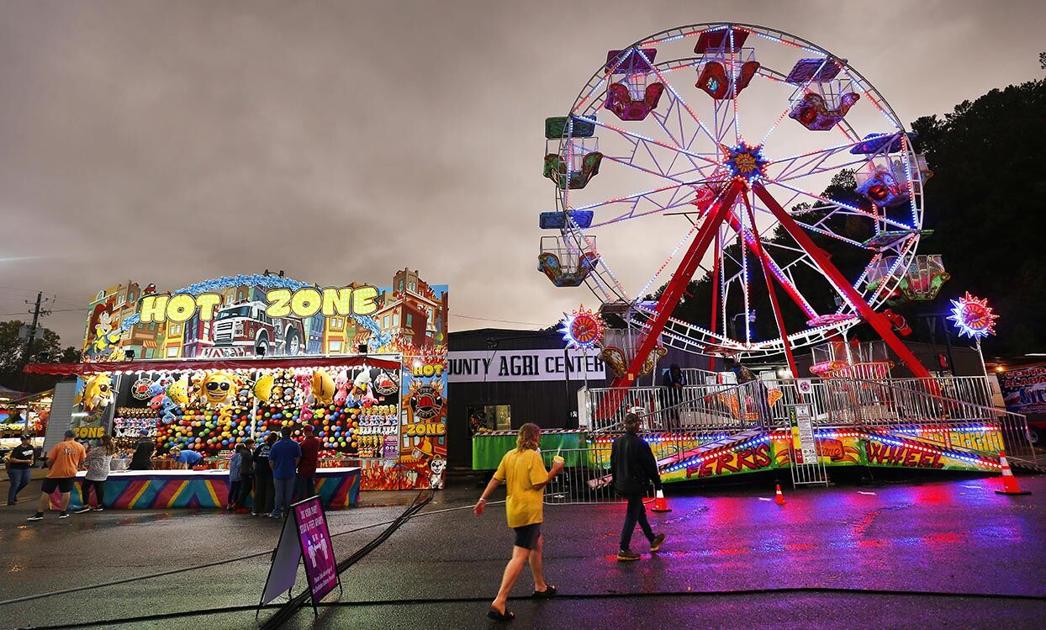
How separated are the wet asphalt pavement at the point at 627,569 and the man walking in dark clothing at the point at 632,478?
242 mm

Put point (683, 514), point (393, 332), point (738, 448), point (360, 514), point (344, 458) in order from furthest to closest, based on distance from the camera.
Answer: point (393, 332)
point (344, 458)
point (738, 448)
point (360, 514)
point (683, 514)

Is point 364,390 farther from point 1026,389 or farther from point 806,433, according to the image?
point 1026,389

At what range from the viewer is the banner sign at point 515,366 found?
74.2 ft

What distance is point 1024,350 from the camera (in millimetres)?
25000

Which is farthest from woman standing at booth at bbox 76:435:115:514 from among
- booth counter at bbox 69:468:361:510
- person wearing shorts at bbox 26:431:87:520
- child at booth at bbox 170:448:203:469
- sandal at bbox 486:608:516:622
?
sandal at bbox 486:608:516:622

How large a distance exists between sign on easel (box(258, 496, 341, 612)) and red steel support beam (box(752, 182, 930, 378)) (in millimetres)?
15625

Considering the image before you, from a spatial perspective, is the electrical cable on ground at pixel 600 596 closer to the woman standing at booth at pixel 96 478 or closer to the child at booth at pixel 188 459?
the woman standing at booth at pixel 96 478

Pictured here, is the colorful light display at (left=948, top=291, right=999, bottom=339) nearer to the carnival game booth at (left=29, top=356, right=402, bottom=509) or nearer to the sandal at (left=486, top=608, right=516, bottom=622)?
the carnival game booth at (left=29, top=356, right=402, bottom=509)

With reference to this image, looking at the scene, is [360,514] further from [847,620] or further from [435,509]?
[847,620]

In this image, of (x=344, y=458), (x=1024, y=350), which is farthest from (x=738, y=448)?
(x=1024, y=350)

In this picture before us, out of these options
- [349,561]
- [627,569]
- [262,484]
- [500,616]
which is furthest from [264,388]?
[500,616]

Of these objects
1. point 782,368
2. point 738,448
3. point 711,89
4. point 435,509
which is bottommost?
point 435,509

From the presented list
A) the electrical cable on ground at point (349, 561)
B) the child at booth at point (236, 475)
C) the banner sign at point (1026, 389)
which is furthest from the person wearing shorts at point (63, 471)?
the banner sign at point (1026, 389)

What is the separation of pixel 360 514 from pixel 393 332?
269 inches
